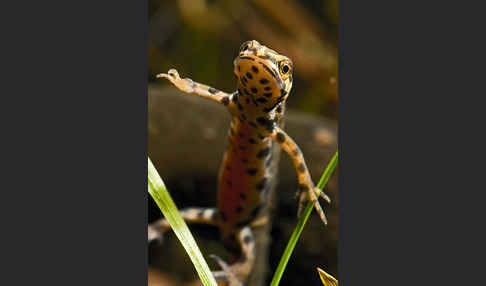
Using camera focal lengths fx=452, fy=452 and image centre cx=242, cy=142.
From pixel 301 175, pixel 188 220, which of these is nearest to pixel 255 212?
pixel 188 220

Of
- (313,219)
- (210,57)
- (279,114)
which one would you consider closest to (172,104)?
(210,57)

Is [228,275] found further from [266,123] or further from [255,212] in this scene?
[266,123]

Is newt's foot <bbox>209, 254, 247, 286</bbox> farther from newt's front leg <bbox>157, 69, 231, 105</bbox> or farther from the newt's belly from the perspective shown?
newt's front leg <bbox>157, 69, 231, 105</bbox>

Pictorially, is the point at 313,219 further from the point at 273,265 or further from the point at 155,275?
the point at 155,275

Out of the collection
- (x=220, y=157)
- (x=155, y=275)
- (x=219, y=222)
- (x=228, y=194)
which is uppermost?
(x=220, y=157)

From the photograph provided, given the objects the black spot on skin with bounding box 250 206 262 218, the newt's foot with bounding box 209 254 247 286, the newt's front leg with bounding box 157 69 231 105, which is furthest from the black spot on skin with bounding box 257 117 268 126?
the newt's foot with bounding box 209 254 247 286

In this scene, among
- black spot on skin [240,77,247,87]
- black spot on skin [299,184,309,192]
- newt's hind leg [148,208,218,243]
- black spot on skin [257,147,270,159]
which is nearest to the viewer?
black spot on skin [240,77,247,87]
